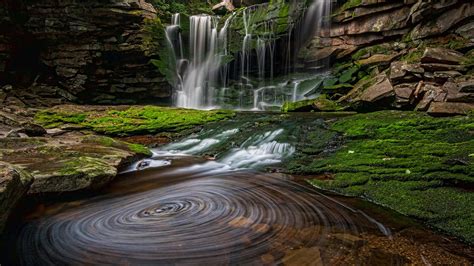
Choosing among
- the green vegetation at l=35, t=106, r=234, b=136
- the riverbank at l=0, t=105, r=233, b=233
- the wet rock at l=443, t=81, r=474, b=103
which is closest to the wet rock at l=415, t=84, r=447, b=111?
the wet rock at l=443, t=81, r=474, b=103

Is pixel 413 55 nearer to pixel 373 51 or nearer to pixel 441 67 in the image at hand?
pixel 373 51

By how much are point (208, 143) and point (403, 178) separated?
244 inches

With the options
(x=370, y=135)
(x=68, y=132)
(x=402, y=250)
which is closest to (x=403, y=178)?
(x=402, y=250)

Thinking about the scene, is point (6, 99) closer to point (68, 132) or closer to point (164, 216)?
point (68, 132)

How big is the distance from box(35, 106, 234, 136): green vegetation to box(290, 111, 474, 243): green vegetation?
6.80 metres

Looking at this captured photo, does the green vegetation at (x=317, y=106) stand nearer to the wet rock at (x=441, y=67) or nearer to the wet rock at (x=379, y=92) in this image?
the wet rock at (x=379, y=92)

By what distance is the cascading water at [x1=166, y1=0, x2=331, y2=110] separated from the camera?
68.0ft

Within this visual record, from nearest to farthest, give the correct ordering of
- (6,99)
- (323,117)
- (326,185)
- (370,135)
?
(326,185)
(370,135)
(323,117)
(6,99)

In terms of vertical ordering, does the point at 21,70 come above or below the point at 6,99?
above

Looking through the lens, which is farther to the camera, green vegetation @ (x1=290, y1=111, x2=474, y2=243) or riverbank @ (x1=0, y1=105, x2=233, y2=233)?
riverbank @ (x1=0, y1=105, x2=233, y2=233)

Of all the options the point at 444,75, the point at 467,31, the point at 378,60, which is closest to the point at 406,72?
the point at 444,75

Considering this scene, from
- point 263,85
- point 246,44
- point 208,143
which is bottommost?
point 208,143

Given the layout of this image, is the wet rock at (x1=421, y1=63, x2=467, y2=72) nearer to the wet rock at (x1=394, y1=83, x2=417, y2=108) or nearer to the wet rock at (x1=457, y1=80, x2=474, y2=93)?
the wet rock at (x1=394, y1=83, x2=417, y2=108)

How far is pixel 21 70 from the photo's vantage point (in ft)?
65.8
